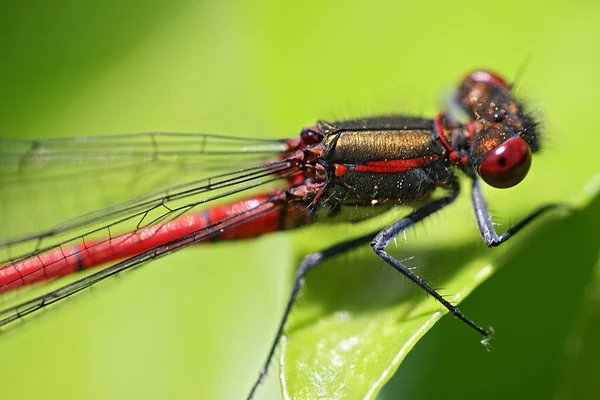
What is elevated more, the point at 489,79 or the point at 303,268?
the point at 489,79

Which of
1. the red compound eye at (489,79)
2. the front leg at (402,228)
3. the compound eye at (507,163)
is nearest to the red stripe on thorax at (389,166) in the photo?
the front leg at (402,228)

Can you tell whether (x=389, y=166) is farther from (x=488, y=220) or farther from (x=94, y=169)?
(x=94, y=169)

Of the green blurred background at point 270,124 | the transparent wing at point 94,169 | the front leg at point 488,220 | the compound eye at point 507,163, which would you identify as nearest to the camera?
the green blurred background at point 270,124

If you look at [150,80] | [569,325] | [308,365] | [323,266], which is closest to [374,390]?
[308,365]

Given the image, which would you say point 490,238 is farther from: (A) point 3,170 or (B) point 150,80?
(A) point 3,170

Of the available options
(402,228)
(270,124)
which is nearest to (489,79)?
(402,228)

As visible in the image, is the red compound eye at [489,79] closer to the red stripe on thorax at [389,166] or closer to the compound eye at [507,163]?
the compound eye at [507,163]
